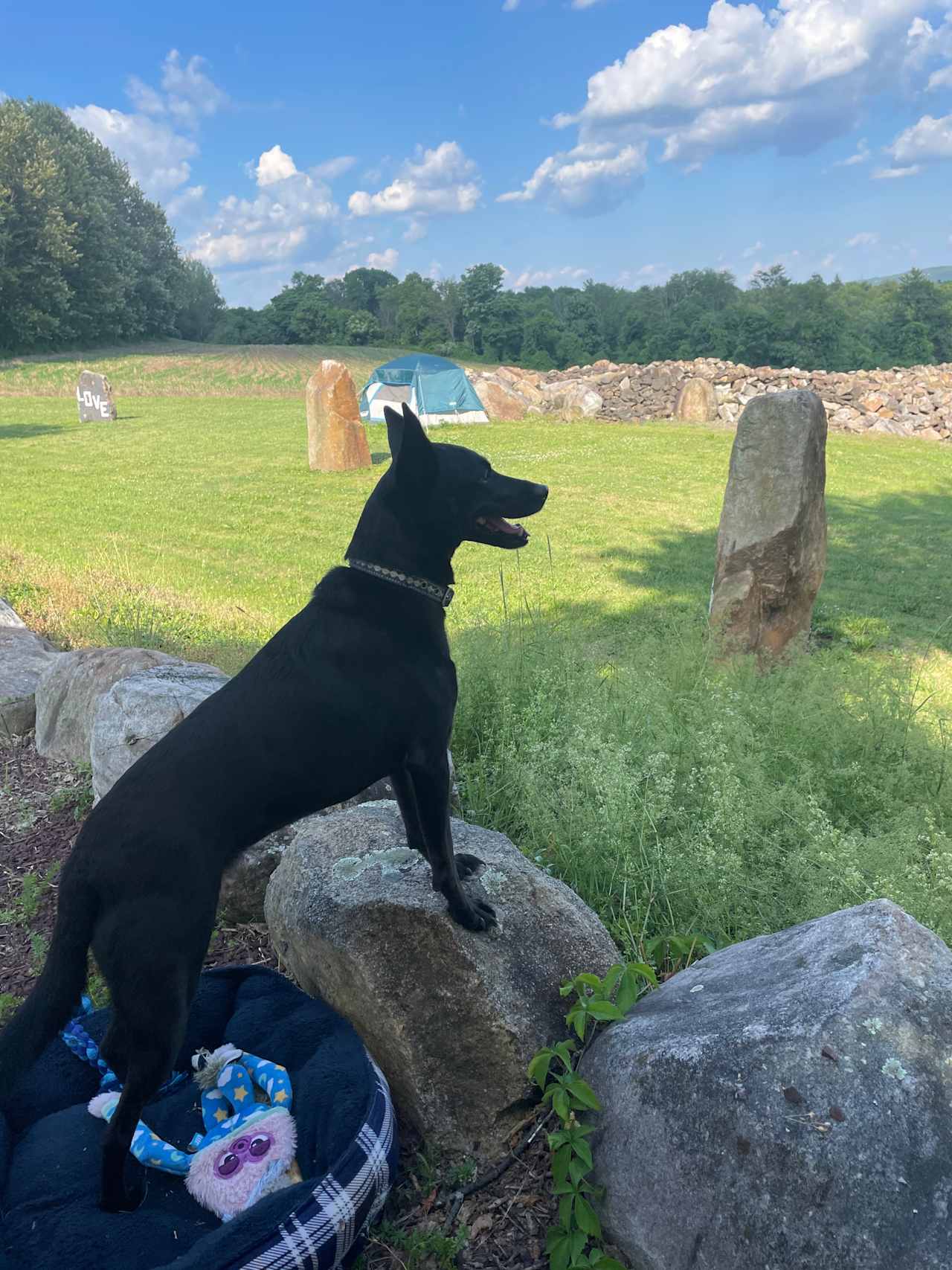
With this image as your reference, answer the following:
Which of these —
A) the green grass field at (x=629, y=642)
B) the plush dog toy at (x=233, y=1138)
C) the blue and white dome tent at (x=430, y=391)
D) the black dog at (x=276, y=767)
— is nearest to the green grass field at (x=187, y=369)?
the blue and white dome tent at (x=430, y=391)

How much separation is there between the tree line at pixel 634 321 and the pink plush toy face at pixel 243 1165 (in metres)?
43.1

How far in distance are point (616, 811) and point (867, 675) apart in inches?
105

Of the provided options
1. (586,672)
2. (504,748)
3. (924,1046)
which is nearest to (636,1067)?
(924,1046)

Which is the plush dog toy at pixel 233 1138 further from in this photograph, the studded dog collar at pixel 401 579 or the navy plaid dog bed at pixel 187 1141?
the studded dog collar at pixel 401 579

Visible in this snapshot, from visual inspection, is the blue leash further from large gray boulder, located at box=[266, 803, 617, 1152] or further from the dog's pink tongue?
the dog's pink tongue

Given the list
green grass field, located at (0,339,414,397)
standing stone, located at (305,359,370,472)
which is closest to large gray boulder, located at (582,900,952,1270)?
standing stone, located at (305,359,370,472)

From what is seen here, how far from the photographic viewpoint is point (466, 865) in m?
3.16

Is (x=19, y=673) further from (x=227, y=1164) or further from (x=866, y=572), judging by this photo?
(x=866, y=572)

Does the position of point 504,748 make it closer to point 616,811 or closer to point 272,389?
point 616,811

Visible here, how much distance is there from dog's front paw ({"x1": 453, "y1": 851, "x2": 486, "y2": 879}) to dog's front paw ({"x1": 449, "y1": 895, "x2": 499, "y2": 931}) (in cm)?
24

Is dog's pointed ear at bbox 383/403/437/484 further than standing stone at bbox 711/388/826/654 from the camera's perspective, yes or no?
No

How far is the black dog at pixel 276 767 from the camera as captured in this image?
229cm

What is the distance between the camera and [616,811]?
368 cm

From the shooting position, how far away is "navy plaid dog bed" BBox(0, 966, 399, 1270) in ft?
7.06
